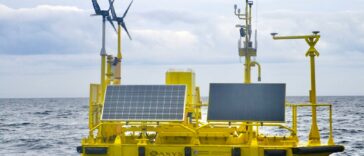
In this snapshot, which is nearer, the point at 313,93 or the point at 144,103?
the point at 144,103

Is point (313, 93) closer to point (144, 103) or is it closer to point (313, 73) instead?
point (313, 73)

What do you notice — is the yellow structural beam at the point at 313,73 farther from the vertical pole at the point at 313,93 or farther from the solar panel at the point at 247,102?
the solar panel at the point at 247,102

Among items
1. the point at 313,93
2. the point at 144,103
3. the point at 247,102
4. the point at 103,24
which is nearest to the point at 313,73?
the point at 313,93

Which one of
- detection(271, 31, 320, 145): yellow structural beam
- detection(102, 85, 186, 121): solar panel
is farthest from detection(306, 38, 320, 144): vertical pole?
detection(102, 85, 186, 121): solar panel

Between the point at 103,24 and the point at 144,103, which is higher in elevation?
the point at 103,24

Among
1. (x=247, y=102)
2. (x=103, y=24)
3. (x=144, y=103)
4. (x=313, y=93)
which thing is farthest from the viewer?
(x=103, y=24)

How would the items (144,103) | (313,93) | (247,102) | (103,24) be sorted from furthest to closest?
(103,24), (313,93), (144,103), (247,102)

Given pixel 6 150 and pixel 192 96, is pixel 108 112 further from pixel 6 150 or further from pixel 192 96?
pixel 6 150

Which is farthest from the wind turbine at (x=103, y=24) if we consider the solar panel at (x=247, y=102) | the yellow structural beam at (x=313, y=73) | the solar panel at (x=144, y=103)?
the yellow structural beam at (x=313, y=73)

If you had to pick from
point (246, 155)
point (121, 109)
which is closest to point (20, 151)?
point (121, 109)

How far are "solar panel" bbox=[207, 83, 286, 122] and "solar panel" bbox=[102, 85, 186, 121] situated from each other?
95cm

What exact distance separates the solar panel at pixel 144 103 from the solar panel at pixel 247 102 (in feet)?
3.11

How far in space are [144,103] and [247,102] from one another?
112 inches

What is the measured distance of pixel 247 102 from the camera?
16.1 meters
